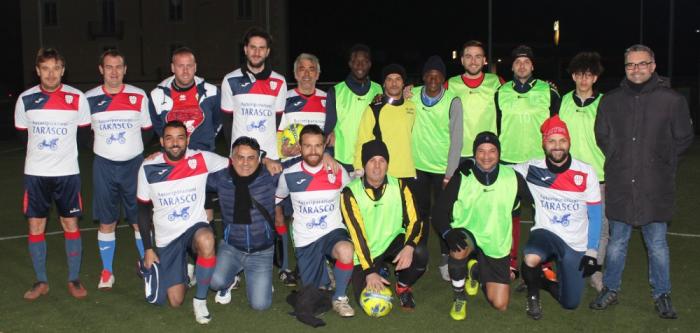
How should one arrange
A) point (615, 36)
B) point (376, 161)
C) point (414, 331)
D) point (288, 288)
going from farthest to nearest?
point (615, 36), point (288, 288), point (376, 161), point (414, 331)

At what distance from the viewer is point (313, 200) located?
5730mm

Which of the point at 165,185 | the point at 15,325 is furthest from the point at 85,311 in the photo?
the point at 165,185

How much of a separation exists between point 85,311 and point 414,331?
8.07 ft

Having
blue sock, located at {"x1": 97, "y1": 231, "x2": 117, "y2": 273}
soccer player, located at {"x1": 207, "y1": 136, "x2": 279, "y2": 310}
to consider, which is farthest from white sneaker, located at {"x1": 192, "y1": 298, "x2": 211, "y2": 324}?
blue sock, located at {"x1": 97, "y1": 231, "x2": 117, "y2": 273}

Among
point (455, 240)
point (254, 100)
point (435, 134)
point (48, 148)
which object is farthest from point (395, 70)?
point (48, 148)

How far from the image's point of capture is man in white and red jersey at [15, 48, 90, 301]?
19.4 ft

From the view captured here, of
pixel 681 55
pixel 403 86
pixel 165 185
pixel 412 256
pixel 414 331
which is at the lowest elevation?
pixel 414 331

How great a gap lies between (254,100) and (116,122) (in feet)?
3.75

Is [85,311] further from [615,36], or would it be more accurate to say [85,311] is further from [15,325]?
[615,36]

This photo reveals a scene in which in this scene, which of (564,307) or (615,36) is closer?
(564,307)

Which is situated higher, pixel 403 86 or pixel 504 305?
pixel 403 86

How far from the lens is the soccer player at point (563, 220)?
17.9 feet

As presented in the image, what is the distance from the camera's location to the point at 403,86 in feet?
20.8

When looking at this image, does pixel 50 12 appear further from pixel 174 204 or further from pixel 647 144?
pixel 647 144
